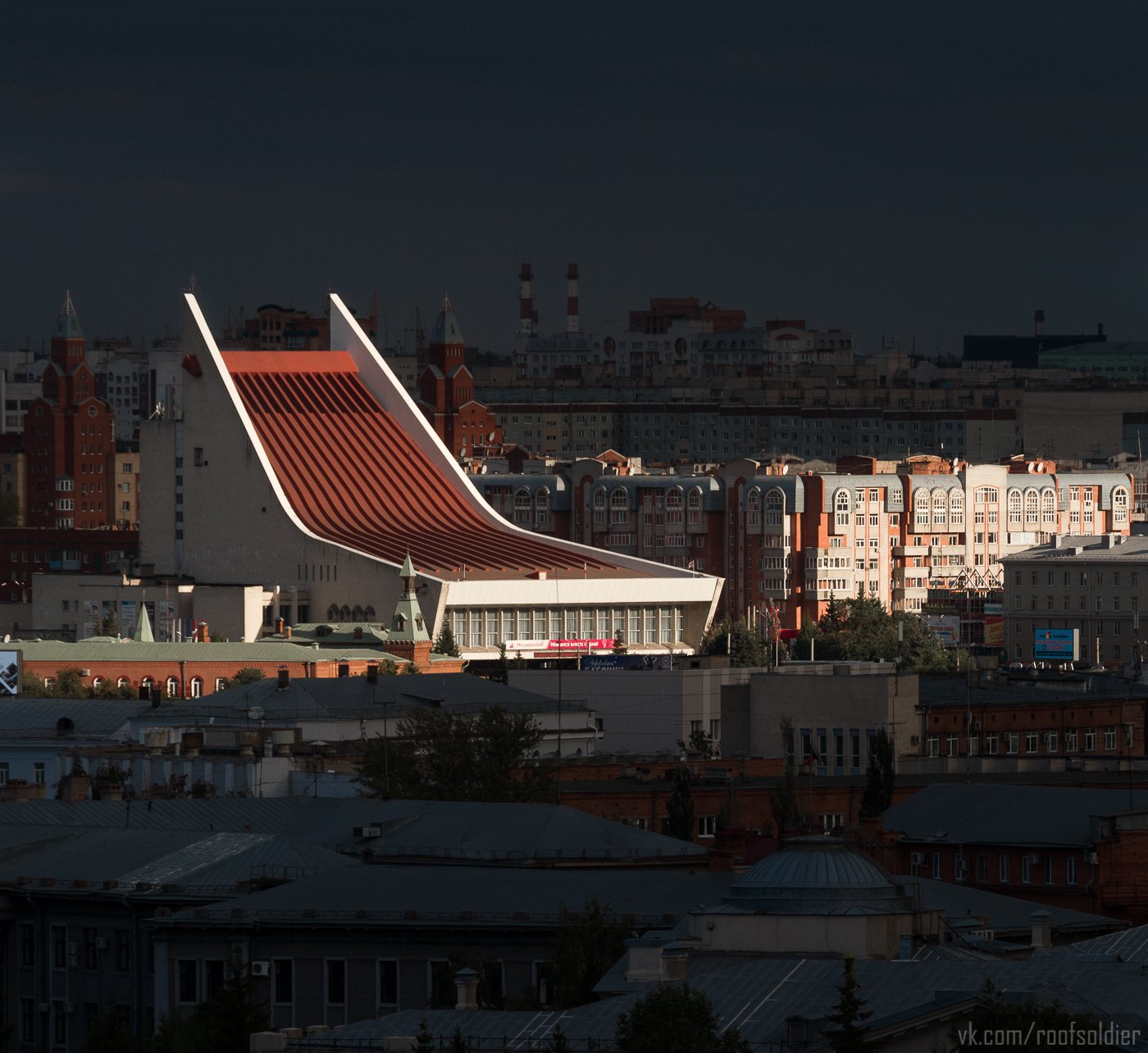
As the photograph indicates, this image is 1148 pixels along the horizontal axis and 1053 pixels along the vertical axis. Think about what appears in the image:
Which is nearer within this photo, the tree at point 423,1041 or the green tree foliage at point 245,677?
the tree at point 423,1041

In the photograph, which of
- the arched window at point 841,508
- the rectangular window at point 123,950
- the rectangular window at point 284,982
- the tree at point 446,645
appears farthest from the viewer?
the arched window at point 841,508

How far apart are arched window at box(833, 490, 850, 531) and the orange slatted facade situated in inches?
878

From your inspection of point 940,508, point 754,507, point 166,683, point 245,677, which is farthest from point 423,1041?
point 940,508

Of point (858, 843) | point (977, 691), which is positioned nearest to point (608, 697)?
point (977, 691)

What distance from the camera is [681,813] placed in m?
58.1

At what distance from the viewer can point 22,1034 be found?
4409 centimetres

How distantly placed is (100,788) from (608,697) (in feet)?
90.0

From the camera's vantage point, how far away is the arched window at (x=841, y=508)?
549ft

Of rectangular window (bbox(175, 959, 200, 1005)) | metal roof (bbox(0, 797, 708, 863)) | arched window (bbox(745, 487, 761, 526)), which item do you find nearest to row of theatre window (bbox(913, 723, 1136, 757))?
metal roof (bbox(0, 797, 708, 863))

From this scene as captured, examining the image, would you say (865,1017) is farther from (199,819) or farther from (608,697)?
(608,697)

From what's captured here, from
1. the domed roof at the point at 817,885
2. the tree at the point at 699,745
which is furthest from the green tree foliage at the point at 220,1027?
the tree at the point at 699,745

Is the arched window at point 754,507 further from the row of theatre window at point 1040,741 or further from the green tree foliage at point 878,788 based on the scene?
the green tree foliage at point 878,788

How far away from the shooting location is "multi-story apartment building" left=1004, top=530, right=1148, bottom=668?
472ft

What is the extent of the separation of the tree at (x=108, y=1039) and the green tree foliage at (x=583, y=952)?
3665 mm
